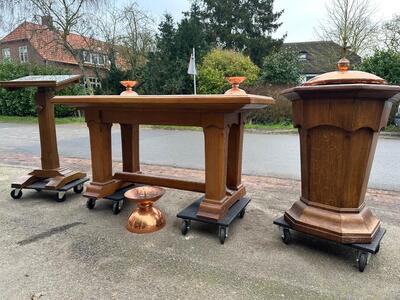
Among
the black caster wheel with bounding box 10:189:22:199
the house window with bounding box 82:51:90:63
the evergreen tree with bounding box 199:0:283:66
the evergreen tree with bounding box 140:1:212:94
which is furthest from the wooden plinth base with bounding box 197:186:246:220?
the evergreen tree with bounding box 199:0:283:66

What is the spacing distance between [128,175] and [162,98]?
3.79ft

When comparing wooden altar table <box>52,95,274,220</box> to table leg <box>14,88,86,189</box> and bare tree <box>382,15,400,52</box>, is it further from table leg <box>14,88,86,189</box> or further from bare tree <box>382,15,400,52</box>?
bare tree <box>382,15,400,52</box>

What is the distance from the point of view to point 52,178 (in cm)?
323

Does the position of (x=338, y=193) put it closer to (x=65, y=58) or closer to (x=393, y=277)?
(x=393, y=277)

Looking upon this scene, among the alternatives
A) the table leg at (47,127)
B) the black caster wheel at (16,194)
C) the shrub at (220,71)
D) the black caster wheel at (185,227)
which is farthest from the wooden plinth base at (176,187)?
the shrub at (220,71)

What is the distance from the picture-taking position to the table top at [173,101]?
2.01 meters

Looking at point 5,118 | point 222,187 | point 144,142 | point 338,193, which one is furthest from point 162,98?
point 5,118

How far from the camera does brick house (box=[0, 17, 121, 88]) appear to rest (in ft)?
50.7

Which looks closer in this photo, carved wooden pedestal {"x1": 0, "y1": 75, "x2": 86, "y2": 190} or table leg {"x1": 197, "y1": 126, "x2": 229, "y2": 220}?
table leg {"x1": 197, "y1": 126, "x2": 229, "y2": 220}

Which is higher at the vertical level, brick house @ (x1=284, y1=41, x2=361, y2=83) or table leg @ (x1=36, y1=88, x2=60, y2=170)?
brick house @ (x1=284, y1=41, x2=361, y2=83)

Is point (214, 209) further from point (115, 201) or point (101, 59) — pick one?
point (101, 59)

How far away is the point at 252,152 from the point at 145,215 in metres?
4.10

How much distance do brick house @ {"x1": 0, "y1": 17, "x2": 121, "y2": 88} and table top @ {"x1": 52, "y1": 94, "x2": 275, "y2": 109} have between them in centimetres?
1441

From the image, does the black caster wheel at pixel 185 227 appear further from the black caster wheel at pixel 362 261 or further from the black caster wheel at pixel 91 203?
the black caster wheel at pixel 362 261
